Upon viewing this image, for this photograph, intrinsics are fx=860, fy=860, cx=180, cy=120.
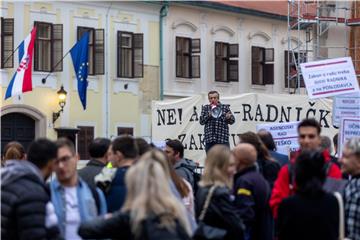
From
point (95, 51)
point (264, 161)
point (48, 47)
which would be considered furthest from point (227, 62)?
point (264, 161)

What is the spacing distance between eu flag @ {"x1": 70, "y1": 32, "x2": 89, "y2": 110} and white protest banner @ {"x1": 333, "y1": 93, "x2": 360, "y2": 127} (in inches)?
651

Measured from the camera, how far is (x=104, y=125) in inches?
1247

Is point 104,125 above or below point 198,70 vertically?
below

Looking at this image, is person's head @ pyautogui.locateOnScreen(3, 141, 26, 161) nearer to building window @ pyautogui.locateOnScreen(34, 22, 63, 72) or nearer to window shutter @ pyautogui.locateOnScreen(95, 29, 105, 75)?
building window @ pyautogui.locateOnScreen(34, 22, 63, 72)

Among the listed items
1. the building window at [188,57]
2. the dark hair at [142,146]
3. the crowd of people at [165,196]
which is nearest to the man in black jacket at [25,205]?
the crowd of people at [165,196]

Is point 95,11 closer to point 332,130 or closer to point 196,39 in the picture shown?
point 196,39

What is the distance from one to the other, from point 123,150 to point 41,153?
116 centimetres

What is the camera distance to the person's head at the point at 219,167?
7.25 meters

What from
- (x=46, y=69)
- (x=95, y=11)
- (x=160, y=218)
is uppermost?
(x=95, y=11)

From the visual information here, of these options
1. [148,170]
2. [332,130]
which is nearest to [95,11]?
[332,130]

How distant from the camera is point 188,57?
113 ft

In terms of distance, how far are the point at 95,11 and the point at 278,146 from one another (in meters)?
18.3

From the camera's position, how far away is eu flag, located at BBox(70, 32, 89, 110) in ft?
95.8

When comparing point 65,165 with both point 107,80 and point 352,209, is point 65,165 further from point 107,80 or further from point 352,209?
point 107,80
